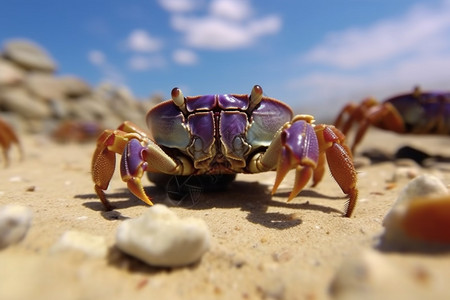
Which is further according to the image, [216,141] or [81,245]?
[216,141]

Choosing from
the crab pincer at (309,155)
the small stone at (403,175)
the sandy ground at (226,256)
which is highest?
the crab pincer at (309,155)

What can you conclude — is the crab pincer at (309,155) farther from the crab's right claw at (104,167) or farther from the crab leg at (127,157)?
the crab's right claw at (104,167)

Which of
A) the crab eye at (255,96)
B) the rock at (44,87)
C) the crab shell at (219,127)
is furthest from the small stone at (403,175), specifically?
the rock at (44,87)

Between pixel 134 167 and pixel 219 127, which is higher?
pixel 219 127

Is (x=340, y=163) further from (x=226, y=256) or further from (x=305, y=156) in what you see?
(x=226, y=256)

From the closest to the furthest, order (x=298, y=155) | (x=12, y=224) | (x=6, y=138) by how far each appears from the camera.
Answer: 1. (x=12, y=224)
2. (x=298, y=155)
3. (x=6, y=138)

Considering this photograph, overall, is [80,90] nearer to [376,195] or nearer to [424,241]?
[376,195]

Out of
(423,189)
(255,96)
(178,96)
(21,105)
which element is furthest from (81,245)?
(21,105)

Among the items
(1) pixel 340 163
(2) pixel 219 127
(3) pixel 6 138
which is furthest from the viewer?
(3) pixel 6 138
